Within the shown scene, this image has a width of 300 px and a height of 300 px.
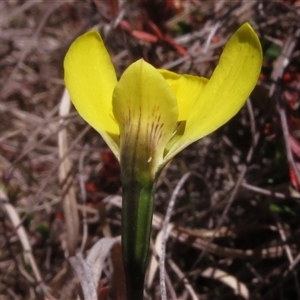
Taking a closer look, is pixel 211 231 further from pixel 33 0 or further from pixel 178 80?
pixel 33 0

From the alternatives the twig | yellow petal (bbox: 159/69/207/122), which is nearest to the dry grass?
the twig

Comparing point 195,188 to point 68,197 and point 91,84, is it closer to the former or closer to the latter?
point 68,197

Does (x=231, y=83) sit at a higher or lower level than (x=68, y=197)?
higher

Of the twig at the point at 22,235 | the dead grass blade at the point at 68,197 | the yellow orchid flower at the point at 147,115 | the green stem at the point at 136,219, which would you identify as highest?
the yellow orchid flower at the point at 147,115

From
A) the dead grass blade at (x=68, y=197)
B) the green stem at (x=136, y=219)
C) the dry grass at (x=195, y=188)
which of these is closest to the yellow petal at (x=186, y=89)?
the green stem at (x=136, y=219)

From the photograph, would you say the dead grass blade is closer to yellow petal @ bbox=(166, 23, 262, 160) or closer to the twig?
the twig

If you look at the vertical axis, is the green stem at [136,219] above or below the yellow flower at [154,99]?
below

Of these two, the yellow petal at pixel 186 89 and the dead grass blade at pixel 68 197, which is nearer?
the yellow petal at pixel 186 89

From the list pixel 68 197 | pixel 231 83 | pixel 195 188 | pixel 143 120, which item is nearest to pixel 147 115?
pixel 143 120

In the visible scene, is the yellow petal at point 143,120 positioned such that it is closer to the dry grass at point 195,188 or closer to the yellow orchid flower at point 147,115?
the yellow orchid flower at point 147,115
